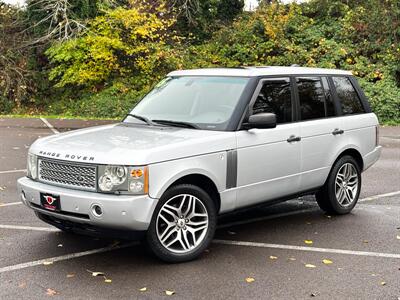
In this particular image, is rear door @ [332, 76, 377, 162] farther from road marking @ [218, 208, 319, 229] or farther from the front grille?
the front grille

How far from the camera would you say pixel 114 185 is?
466cm

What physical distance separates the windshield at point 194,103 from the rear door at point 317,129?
957mm

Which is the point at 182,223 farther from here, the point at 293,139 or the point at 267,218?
the point at 267,218

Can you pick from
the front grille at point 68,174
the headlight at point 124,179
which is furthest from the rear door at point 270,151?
the front grille at point 68,174

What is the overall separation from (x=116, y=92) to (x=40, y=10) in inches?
177

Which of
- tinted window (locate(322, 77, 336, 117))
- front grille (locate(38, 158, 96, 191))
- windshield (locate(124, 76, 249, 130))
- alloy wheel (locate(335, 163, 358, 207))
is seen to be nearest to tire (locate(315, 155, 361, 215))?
alloy wheel (locate(335, 163, 358, 207))

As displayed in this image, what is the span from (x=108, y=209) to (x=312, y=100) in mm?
3075

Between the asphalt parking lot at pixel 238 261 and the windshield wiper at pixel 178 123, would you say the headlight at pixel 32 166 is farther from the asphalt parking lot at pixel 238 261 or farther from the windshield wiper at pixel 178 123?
the windshield wiper at pixel 178 123

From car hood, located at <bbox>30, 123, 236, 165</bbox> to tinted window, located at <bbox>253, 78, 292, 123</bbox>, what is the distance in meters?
0.65

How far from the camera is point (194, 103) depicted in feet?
19.4

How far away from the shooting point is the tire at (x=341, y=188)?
22.2 feet

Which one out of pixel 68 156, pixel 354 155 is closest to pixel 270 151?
pixel 354 155

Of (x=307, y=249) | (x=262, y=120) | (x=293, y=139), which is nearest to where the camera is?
(x=262, y=120)

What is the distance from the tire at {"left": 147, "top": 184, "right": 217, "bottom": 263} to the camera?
491cm
